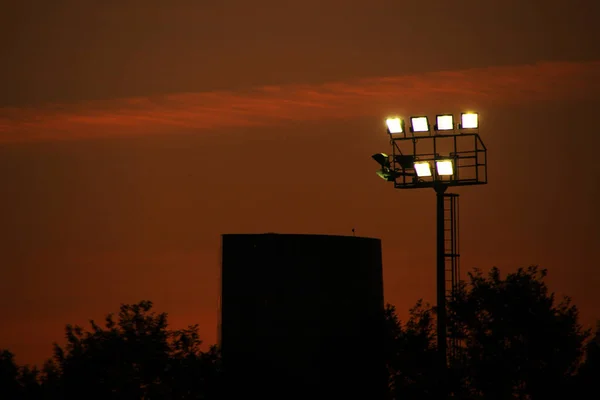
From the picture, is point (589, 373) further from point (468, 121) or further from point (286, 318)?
point (286, 318)

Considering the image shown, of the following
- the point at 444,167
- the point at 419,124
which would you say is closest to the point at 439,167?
the point at 444,167

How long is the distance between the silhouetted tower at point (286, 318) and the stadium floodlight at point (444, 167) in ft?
26.1

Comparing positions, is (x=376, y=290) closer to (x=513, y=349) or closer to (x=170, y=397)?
(x=170, y=397)

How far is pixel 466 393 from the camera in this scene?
4788cm

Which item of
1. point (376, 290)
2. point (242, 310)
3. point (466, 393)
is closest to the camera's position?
point (242, 310)

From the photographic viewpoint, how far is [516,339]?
49656 millimetres

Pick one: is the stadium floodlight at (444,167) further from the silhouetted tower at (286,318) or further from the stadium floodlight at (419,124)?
the silhouetted tower at (286,318)

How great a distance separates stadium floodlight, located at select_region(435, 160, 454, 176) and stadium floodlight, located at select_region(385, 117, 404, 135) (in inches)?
75.2

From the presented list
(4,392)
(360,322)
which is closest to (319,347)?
(360,322)

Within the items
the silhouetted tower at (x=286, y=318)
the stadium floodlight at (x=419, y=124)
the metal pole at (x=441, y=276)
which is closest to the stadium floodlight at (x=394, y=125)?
the stadium floodlight at (x=419, y=124)

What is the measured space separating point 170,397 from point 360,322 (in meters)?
A: 6.57

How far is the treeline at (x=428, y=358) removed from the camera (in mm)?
41000

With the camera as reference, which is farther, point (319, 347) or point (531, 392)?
point (531, 392)

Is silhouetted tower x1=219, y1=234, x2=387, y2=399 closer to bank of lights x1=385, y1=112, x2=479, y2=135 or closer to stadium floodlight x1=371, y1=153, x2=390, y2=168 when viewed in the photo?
stadium floodlight x1=371, y1=153, x2=390, y2=168
